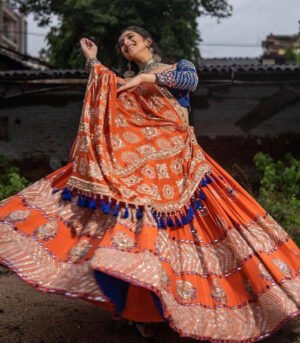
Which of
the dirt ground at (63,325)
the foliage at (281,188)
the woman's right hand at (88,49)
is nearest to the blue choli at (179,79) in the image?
the woman's right hand at (88,49)

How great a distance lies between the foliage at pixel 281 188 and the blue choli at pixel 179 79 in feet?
9.36

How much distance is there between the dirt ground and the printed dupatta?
765 millimetres

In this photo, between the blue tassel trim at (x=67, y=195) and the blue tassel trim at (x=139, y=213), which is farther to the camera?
the blue tassel trim at (x=67, y=195)

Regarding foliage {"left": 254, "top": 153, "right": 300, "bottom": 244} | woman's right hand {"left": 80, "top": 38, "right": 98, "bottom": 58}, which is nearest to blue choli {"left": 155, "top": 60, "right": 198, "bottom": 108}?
woman's right hand {"left": 80, "top": 38, "right": 98, "bottom": 58}

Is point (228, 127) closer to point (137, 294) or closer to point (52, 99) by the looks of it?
point (52, 99)

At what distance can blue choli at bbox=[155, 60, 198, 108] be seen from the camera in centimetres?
260

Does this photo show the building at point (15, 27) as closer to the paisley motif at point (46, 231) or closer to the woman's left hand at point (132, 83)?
the woman's left hand at point (132, 83)

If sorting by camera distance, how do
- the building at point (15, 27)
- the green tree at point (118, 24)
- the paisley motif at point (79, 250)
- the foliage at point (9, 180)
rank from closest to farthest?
the paisley motif at point (79, 250), the foliage at point (9, 180), the green tree at point (118, 24), the building at point (15, 27)

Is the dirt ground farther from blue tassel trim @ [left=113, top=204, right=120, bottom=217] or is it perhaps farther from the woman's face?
the woman's face

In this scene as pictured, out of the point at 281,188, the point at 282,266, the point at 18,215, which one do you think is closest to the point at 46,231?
the point at 18,215

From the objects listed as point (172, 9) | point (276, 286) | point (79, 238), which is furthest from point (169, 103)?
point (172, 9)

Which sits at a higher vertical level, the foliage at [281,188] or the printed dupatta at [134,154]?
the printed dupatta at [134,154]

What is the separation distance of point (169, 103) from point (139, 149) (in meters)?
0.36

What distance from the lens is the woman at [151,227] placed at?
6.84 ft
